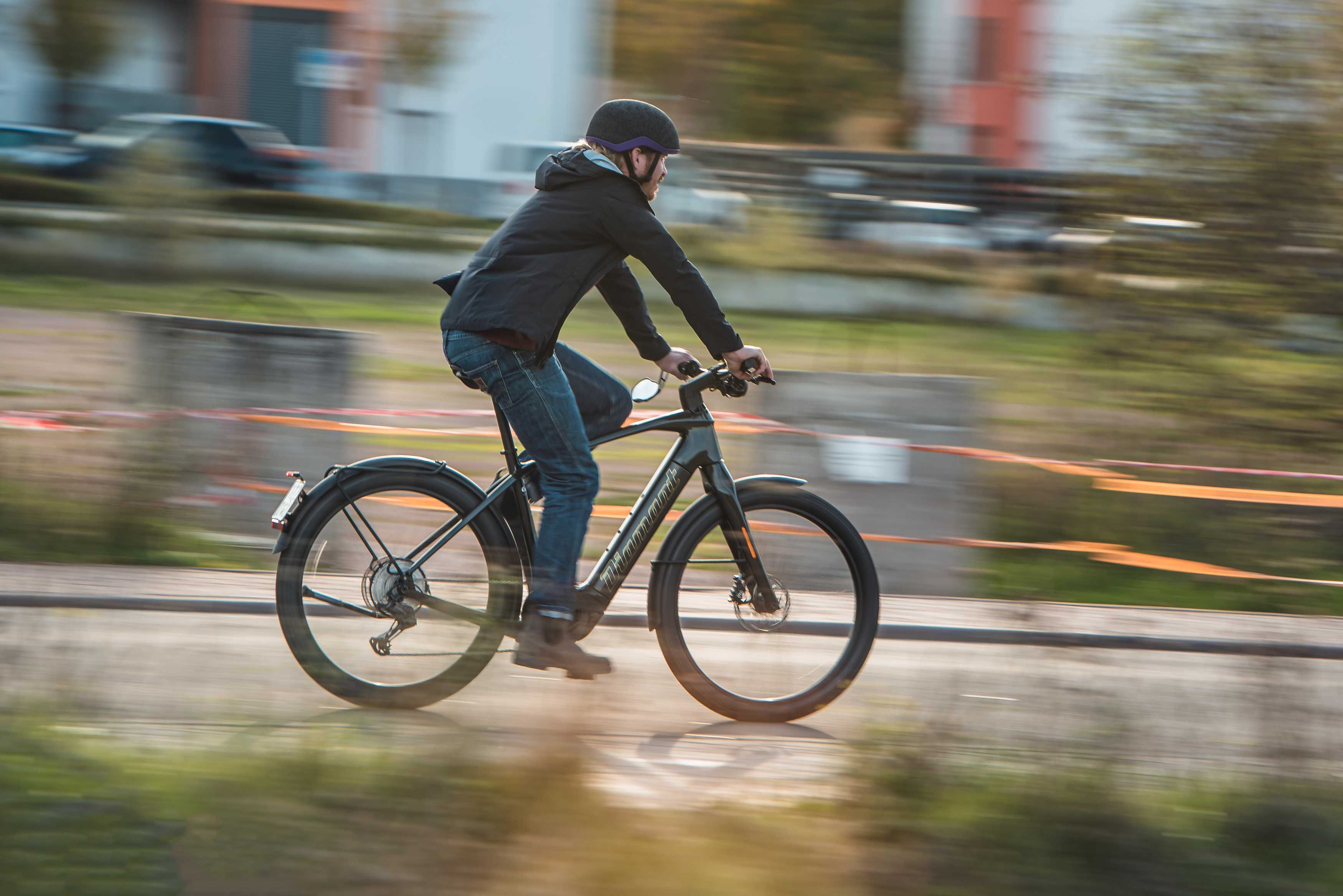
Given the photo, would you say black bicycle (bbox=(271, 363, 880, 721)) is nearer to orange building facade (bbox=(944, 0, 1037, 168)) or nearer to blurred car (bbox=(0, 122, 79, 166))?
orange building facade (bbox=(944, 0, 1037, 168))

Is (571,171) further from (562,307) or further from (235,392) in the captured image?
(235,392)

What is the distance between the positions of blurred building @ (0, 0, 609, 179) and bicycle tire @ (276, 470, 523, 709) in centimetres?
1796

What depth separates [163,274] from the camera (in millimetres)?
14758

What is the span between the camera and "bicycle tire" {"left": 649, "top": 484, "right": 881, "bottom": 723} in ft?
13.8

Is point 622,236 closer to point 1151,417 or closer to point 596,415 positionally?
point 596,415

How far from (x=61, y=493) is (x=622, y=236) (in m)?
3.16

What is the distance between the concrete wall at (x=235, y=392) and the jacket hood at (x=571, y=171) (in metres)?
2.52

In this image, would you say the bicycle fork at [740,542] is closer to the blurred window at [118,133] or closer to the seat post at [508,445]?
the seat post at [508,445]

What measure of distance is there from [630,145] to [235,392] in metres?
2.94

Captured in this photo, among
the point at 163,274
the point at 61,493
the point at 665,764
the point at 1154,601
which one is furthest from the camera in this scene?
the point at 163,274

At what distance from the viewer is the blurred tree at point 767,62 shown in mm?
16406

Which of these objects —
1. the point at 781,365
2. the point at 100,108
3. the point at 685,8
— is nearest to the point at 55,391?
the point at 781,365

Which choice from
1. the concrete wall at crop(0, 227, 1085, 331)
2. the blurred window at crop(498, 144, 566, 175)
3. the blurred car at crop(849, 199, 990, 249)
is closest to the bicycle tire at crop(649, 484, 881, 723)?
the concrete wall at crop(0, 227, 1085, 331)

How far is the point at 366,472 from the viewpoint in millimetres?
3998
